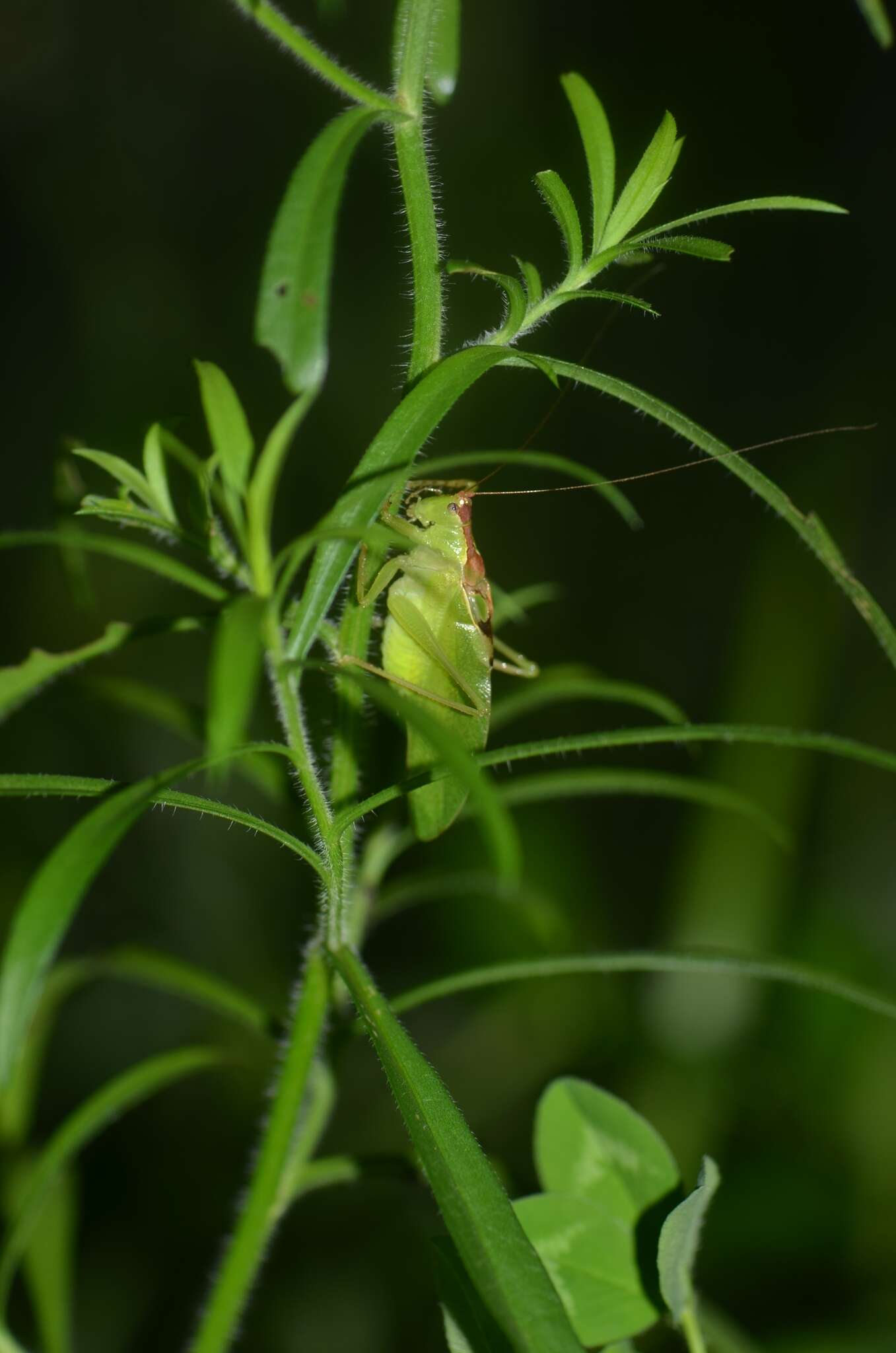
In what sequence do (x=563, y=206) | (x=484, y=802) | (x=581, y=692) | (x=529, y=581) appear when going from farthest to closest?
(x=529, y=581) → (x=581, y=692) → (x=563, y=206) → (x=484, y=802)

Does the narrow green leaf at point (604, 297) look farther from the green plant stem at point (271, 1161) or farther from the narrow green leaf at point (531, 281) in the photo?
the green plant stem at point (271, 1161)

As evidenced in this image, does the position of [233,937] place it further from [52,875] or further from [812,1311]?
[52,875]

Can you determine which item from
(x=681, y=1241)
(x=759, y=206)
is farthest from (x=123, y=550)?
(x=681, y=1241)

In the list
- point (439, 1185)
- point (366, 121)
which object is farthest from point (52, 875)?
point (366, 121)

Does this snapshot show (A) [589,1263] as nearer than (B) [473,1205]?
No

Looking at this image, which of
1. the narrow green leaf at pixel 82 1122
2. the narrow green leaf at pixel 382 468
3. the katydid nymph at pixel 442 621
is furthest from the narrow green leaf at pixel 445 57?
the narrow green leaf at pixel 82 1122

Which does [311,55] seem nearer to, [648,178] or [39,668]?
[648,178]

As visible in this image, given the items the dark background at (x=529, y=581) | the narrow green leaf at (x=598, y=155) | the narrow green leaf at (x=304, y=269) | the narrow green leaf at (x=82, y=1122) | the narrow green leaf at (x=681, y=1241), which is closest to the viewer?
the narrow green leaf at (x=304, y=269)
